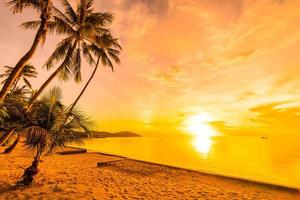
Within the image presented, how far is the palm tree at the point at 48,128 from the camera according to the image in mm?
6718

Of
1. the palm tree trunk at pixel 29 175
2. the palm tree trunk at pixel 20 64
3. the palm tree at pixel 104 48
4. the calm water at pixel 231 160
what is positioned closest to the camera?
the palm tree trunk at pixel 20 64

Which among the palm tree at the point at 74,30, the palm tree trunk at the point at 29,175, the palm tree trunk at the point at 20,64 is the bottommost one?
the palm tree trunk at the point at 29,175

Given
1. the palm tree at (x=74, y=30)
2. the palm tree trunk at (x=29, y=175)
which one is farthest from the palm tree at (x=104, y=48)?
the palm tree trunk at (x=29, y=175)

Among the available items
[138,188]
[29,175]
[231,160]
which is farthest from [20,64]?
[231,160]

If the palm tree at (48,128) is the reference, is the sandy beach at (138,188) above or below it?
below

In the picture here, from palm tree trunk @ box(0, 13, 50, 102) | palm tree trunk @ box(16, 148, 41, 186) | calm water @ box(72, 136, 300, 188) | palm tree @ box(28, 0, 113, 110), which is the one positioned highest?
palm tree @ box(28, 0, 113, 110)

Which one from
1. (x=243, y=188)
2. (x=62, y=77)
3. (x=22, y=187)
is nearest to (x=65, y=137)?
(x=22, y=187)

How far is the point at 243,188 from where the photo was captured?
902 cm

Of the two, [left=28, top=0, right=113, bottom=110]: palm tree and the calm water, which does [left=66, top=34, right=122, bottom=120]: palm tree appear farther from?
the calm water

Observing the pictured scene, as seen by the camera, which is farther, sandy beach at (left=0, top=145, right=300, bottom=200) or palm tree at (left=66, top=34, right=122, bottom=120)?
palm tree at (left=66, top=34, right=122, bottom=120)

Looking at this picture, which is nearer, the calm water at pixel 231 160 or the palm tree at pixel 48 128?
the palm tree at pixel 48 128

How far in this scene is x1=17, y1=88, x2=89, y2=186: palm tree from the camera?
22.0 ft

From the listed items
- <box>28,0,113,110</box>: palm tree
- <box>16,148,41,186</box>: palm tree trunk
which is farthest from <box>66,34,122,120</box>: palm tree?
<box>16,148,41,186</box>: palm tree trunk

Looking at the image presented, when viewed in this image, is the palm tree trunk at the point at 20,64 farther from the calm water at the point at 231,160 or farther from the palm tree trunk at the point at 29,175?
the calm water at the point at 231,160
